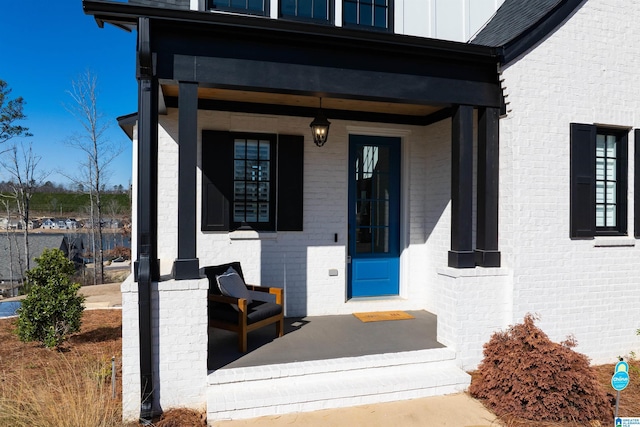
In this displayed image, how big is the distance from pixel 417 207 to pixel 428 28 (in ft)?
8.82

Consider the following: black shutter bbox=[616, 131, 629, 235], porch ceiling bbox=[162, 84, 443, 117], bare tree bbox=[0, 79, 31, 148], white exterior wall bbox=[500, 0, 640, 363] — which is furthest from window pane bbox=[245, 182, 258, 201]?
bare tree bbox=[0, 79, 31, 148]

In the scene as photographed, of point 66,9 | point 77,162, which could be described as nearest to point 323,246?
point 77,162

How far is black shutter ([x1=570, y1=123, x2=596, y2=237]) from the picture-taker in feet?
15.1

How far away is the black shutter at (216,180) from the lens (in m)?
5.32

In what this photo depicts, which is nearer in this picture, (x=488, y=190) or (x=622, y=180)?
(x=488, y=190)

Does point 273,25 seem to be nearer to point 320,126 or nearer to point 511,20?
point 320,126

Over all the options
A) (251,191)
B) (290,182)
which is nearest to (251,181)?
(251,191)

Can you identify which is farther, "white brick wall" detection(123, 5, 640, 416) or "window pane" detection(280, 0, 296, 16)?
"window pane" detection(280, 0, 296, 16)

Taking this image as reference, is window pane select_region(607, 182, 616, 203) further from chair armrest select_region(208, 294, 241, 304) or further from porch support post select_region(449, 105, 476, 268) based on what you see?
chair armrest select_region(208, 294, 241, 304)

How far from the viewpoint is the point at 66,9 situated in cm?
1616

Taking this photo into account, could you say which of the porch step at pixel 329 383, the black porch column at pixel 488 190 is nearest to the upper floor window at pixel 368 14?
the black porch column at pixel 488 190

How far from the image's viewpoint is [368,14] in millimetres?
5523

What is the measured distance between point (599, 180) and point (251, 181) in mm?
4629

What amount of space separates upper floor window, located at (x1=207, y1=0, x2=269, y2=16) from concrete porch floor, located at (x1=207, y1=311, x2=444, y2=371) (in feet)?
13.6
